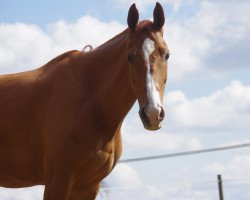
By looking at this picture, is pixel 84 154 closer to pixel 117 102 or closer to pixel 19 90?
pixel 117 102


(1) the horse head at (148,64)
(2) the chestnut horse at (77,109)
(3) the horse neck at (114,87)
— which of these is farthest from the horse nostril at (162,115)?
(3) the horse neck at (114,87)

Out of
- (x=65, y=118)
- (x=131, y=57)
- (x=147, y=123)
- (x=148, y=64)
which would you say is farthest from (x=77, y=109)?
(x=147, y=123)

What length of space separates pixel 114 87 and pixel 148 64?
699 mm

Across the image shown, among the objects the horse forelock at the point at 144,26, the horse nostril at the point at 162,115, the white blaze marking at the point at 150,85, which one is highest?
the horse forelock at the point at 144,26

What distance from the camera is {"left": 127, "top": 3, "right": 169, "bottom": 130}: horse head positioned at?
4.54 meters

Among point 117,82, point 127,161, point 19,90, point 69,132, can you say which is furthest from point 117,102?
point 127,161

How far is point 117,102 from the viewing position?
17.7 ft

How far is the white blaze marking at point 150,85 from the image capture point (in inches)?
179

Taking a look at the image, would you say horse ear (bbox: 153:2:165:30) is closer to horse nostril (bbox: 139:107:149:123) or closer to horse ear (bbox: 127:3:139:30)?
horse ear (bbox: 127:3:139:30)

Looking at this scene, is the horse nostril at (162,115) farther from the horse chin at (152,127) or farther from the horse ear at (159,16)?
the horse ear at (159,16)

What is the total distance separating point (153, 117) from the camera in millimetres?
4469

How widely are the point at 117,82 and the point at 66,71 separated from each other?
55 cm

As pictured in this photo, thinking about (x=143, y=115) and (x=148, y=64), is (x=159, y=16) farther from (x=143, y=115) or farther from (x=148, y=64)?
(x=143, y=115)

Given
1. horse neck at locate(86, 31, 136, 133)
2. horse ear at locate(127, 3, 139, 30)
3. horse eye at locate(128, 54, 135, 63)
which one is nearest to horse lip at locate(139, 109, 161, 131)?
horse eye at locate(128, 54, 135, 63)
